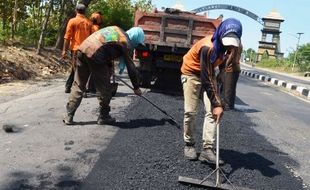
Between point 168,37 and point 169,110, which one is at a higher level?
point 168,37

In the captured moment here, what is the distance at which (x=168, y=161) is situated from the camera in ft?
14.8

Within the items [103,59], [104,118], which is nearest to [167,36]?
[104,118]

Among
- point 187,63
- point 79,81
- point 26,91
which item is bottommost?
point 26,91

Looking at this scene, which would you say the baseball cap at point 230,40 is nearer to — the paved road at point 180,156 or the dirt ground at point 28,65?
the paved road at point 180,156

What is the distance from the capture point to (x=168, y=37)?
947 cm

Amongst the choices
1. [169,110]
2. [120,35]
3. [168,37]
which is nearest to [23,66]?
[168,37]

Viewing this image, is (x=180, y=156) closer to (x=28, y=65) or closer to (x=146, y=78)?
(x=146, y=78)

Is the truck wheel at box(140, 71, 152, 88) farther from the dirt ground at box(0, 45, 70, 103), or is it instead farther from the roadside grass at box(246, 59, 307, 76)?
the roadside grass at box(246, 59, 307, 76)

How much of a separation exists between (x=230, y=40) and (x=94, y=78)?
7.90ft

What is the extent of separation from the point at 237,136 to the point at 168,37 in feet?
12.8

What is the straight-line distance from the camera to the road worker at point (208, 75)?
407 cm

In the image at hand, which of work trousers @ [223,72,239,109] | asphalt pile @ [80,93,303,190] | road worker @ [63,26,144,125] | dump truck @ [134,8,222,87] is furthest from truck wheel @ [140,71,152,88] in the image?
road worker @ [63,26,144,125]

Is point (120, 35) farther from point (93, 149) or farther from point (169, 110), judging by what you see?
point (169, 110)

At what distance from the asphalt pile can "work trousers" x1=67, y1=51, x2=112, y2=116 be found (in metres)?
0.52
